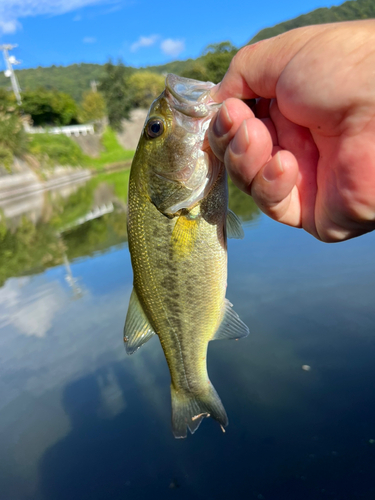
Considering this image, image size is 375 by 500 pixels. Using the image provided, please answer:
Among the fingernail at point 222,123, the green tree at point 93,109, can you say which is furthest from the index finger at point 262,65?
the green tree at point 93,109

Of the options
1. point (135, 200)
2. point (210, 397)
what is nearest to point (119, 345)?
point (210, 397)

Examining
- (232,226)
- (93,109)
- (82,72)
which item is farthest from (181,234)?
(82,72)

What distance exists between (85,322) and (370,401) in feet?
13.5

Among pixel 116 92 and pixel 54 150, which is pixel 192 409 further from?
pixel 116 92

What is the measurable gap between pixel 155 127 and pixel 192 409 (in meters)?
1.96

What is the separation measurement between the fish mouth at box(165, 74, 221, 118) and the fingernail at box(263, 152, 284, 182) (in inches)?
18.7

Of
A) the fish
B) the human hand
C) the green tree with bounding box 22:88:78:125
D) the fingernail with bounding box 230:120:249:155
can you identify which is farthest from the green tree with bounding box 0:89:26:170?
the fingernail with bounding box 230:120:249:155

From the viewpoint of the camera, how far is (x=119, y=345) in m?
4.91

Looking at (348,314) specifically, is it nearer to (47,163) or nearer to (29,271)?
(29,271)

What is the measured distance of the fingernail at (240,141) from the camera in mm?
1559

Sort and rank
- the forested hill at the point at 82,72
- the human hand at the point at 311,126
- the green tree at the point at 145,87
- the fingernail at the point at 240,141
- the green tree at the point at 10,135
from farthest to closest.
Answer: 1. the green tree at the point at 145,87
2. the forested hill at the point at 82,72
3. the green tree at the point at 10,135
4. the fingernail at the point at 240,141
5. the human hand at the point at 311,126

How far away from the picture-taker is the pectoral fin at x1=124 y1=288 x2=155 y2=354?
2410 mm

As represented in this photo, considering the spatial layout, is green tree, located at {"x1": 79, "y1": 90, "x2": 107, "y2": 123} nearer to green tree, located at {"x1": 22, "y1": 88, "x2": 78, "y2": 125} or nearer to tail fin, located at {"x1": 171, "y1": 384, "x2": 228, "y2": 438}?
green tree, located at {"x1": 22, "y1": 88, "x2": 78, "y2": 125}

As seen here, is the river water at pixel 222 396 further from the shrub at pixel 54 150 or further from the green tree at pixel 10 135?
the shrub at pixel 54 150
